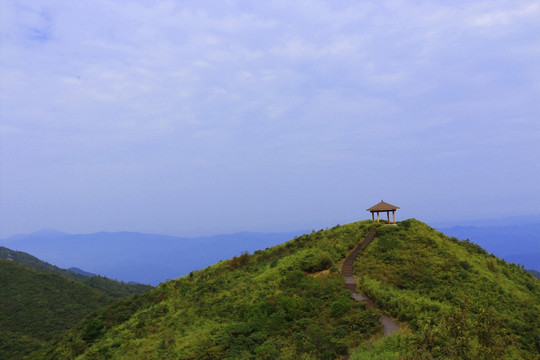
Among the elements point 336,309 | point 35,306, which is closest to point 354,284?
point 336,309

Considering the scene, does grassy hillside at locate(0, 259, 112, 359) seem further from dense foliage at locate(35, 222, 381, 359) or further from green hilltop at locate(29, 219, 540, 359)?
dense foliage at locate(35, 222, 381, 359)

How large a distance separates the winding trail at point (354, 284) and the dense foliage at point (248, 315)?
0.56 meters

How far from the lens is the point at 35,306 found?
2940 inches

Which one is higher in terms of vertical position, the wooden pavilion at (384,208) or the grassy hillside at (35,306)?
the wooden pavilion at (384,208)

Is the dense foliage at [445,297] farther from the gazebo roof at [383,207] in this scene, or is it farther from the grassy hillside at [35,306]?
the grassy hillside at [35,306]

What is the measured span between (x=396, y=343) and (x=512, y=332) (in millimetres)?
9292

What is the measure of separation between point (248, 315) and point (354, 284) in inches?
348

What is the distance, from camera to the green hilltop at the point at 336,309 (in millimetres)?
15258

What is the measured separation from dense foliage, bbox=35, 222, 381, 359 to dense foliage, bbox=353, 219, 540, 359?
242 centimetres

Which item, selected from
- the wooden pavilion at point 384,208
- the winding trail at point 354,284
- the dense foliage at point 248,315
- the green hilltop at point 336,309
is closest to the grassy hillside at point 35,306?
the green hilltop at point 336,309

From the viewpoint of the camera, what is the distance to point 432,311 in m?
19.6

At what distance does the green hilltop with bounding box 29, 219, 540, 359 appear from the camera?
15258mm

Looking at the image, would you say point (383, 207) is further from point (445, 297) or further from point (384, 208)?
point (445, 297)

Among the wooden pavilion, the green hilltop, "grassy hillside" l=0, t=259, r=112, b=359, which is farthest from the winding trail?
"grassy hillside" l=0, t=259, r=112, b=359
